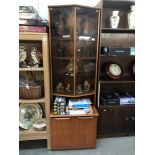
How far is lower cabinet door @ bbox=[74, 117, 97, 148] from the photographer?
2.19 meters

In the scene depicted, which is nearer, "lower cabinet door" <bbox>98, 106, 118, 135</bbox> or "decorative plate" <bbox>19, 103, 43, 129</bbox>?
"decorative plate" <bbox>19, 103, 43, 129</bbox>

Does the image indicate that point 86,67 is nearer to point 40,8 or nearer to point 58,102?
point 58,102

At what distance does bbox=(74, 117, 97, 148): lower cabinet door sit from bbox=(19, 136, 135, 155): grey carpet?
0.09 metres

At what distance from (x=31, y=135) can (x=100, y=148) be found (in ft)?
2.91

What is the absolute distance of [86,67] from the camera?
235cm

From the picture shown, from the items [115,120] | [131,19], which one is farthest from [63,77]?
[131,19]

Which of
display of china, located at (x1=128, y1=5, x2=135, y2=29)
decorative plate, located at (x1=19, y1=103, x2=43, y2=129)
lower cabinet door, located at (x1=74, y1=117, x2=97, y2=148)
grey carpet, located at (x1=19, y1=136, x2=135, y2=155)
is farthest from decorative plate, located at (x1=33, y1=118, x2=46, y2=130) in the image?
display of china, located at (x1=128, y1=5, x2=135, y2=29)

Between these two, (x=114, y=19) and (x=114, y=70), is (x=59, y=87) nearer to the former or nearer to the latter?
(x=114, y=70)

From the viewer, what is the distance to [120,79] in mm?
2514

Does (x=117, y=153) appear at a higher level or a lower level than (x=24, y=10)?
lower

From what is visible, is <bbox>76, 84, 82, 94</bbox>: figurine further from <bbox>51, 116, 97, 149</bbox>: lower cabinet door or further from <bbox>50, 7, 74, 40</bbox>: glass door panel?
<bbox>50, 7, 74, 40</bbox>: glass door panel

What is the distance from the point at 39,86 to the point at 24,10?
90cm

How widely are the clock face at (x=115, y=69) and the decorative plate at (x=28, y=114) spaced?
3.67 ft
